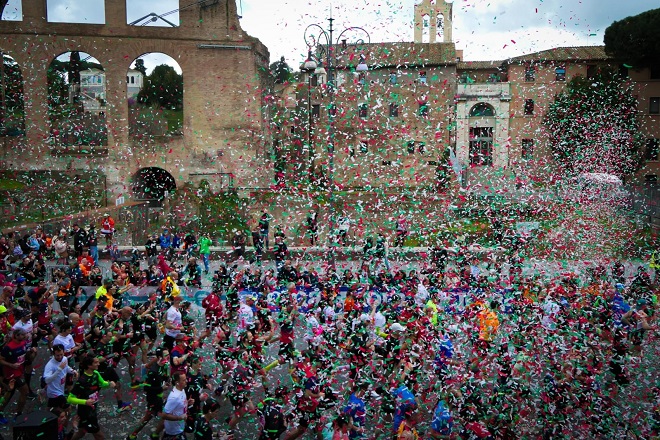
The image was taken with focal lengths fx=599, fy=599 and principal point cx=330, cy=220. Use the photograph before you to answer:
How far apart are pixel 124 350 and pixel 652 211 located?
56.4 ft

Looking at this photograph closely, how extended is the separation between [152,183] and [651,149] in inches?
1128

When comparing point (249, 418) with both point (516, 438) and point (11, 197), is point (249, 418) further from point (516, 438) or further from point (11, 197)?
point (11, 197)

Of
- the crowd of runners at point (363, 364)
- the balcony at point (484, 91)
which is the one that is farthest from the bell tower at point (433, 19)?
the crowd of runners at point (363, 364)

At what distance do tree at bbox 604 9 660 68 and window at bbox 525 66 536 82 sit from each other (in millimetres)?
3988

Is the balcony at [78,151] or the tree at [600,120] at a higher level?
the tree at [600,120]

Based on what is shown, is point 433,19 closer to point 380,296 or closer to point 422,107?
point 422,107

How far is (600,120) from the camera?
32.8 metres

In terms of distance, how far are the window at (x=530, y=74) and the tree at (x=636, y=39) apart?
157 inches

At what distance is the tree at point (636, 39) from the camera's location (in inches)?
1257

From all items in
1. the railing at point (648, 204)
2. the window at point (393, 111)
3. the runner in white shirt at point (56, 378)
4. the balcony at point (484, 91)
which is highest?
the balcony at point (484, 91)

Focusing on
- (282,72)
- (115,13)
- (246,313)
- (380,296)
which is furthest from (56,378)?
(282,72)

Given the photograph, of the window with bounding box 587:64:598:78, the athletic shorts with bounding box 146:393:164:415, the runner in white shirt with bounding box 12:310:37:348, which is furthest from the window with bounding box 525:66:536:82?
the athletic shorts with bounding box 146:393:164:415

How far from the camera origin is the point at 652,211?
18922mm

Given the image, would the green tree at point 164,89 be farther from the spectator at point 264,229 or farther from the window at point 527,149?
the spectator at point 264,229
